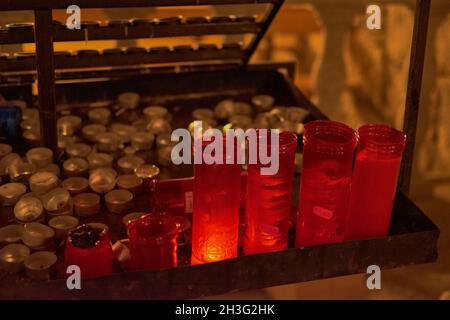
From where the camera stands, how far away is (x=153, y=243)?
3.60 ft

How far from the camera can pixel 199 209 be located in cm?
116

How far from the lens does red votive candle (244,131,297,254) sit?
3.73 feet

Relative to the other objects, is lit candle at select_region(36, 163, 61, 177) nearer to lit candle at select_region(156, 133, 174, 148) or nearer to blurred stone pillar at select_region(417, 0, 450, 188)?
lit candle at select_region(156, 133, 174, 148)

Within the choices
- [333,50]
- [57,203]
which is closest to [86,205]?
[57,203]

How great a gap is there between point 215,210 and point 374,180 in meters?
0.29

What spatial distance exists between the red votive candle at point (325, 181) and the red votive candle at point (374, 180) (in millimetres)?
23

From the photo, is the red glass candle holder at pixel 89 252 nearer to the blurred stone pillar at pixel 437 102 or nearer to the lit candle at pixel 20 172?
the lit candle at pixel 20 172

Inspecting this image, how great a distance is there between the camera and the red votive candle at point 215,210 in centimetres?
113

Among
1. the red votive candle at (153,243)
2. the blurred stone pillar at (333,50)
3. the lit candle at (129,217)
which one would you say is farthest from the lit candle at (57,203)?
the blurred stone pillar at (333,50)

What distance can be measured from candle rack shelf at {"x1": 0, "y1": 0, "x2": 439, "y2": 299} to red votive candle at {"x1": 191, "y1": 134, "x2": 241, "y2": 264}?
0.27 ft

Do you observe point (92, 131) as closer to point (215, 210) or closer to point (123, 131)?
point (123, 131)

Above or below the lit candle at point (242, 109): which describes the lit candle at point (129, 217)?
below
